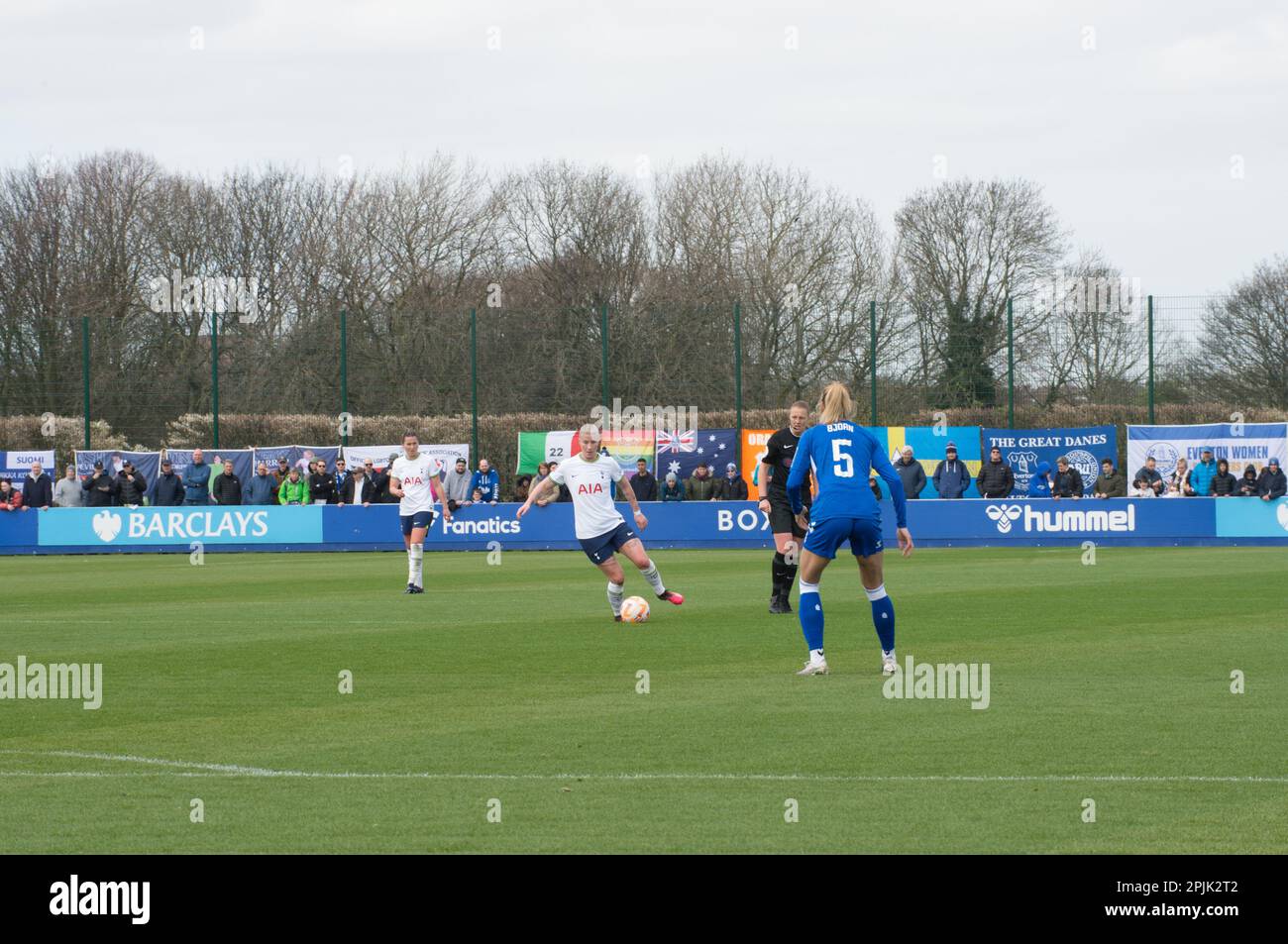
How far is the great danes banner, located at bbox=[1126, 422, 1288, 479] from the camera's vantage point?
3422cm

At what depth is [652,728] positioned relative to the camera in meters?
10.2

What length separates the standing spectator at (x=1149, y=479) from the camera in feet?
112

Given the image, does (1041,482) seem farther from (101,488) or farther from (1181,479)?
(101,488)

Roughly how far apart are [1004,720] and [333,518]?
26.8 metres

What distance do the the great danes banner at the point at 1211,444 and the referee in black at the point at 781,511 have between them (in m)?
18.4

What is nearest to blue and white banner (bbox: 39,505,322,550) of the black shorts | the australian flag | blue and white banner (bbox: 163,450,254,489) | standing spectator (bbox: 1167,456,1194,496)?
blue and white banner (bbox: 163,450,254,489)

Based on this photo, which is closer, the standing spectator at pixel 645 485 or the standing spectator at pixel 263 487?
the standing spectator at pixel 645 485

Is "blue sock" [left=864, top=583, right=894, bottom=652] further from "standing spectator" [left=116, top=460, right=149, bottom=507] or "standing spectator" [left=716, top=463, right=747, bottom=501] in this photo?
"standing spectator" [left=116, top=460, right=149, bottom=507]

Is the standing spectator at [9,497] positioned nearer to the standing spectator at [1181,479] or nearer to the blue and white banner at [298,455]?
the blue and white banner at [298,455]

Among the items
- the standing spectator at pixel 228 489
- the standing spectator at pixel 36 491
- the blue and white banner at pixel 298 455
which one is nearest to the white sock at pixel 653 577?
the standing spectator at pixel 228 489

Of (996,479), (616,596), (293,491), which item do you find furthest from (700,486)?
(616,596)
